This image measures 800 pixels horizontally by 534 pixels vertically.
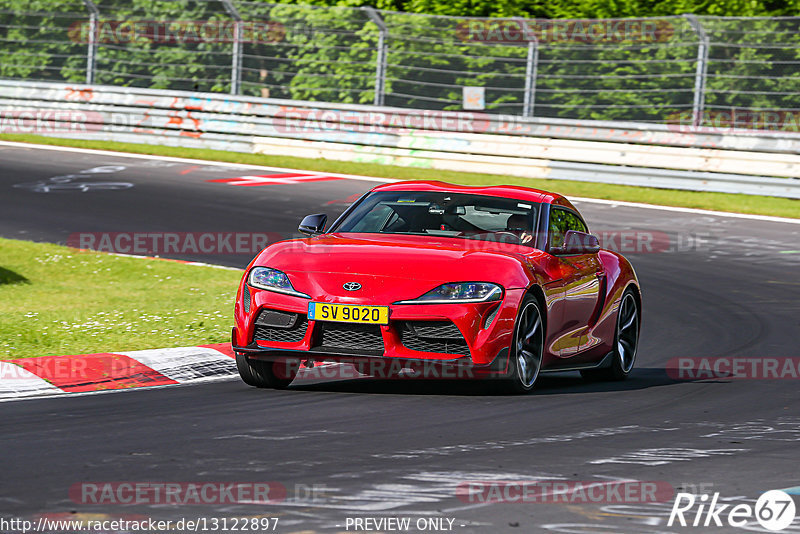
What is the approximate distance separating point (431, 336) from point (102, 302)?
498cm

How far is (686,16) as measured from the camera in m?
21.8

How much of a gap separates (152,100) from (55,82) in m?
2.15

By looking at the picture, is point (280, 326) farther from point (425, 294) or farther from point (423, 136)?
point (423, 136)

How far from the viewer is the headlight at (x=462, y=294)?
7867 mm

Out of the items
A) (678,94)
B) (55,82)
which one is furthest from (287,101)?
(678,94)

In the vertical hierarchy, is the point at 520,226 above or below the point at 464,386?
above

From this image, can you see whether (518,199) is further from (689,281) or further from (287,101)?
(287,101)
